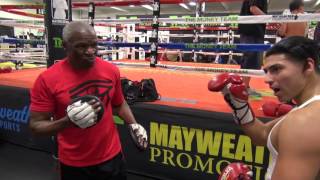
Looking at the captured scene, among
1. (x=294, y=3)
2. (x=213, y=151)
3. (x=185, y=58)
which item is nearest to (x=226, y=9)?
(x=185, y=58)

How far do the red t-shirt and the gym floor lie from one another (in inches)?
37.5

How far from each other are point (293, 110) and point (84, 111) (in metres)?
0.84

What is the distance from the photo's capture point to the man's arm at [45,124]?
53.4 inches

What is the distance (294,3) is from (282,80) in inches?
91.3

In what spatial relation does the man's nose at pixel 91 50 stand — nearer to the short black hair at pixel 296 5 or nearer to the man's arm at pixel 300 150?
the man's arm at pixel 300 150

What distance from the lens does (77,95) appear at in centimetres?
147

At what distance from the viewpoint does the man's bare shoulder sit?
2.84ft

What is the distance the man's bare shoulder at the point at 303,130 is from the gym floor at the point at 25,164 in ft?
5.51

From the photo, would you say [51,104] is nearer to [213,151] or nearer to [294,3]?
[213,151]

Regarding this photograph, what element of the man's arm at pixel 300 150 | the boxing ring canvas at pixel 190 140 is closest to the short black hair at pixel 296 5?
the boxing ring canvas at pixel 190 140

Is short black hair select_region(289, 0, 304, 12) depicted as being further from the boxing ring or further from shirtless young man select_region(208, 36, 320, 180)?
shirtless young man select_region(208, 36, 320, 180)

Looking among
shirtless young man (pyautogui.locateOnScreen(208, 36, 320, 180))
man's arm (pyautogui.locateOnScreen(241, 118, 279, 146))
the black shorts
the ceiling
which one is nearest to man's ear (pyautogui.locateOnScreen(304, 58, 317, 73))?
shirtless young man (pyautogui.locateOnScreen(208, 36, 320, 180))

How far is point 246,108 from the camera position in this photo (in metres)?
1.41

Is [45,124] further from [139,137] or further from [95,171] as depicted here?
[139,137]
